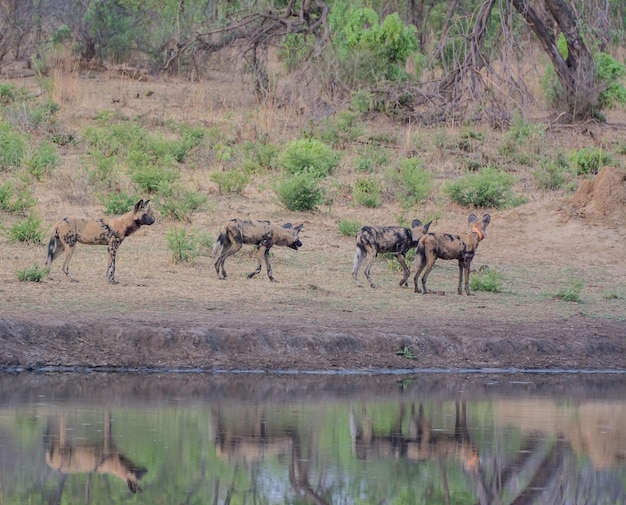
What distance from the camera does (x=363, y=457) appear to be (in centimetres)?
834

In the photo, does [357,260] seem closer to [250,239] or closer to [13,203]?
[250,239]

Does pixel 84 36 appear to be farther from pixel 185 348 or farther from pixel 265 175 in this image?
pixel 185 348

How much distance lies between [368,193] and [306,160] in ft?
3.81

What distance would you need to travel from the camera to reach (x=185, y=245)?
15938mm

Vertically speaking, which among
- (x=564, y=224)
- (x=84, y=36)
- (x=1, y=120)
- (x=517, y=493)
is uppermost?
(x=84, y=36)

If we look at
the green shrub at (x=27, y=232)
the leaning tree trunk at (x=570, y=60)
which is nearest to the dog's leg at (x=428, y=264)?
the green shrub at (x=27, y=232)

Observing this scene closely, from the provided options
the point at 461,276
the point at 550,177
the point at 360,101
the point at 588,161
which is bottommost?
the point at 461,276

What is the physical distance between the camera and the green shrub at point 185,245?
1555 centimetres

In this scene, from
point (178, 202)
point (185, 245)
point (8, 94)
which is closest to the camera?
point (185, 245)

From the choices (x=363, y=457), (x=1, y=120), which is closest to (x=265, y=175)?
(x=1, y=120)

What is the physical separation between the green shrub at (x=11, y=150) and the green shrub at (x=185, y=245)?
4550mm

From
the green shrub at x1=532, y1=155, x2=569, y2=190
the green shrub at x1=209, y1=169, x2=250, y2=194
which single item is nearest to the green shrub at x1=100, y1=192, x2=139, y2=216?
the green shrub at x1=209, y1=169, x2=250, y2=194

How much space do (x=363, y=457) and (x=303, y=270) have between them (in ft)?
25.6

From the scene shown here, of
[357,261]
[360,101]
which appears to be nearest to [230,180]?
[357,261]
